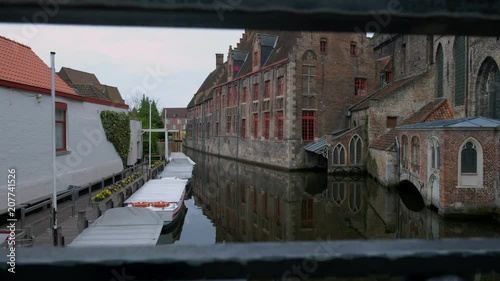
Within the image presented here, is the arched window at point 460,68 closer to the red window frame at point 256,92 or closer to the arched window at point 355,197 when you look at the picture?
the arched window at point 355,197

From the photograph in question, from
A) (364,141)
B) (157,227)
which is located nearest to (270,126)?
(364,141)

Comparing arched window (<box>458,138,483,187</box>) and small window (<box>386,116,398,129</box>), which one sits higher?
small window (<box>386,116,398,129</box>)

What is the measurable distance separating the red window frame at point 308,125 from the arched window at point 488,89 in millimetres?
9366

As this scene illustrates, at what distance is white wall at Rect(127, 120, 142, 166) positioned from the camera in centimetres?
2041

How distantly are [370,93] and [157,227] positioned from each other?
63.7ft

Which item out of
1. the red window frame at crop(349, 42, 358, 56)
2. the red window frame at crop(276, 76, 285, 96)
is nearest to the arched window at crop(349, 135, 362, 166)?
the red window frame at crop(276, 76, 285, 96)

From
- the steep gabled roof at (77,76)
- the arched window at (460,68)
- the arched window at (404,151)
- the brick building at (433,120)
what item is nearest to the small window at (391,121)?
the brick building at (433,120)

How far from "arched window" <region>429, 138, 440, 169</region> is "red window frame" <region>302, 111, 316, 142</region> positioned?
1071 centimetres

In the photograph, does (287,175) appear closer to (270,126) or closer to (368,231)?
(270,126)

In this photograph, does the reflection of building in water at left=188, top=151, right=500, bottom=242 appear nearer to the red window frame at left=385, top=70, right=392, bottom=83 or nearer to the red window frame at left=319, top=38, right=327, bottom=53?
the red window frame at left=319, top=38, right=327, bottom=53

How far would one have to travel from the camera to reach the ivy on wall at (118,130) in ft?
53.1

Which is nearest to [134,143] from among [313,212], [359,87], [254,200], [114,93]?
[254,200]

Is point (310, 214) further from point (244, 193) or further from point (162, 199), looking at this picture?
point (162, 199)

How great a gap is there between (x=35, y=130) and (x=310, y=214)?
30.4 ft
